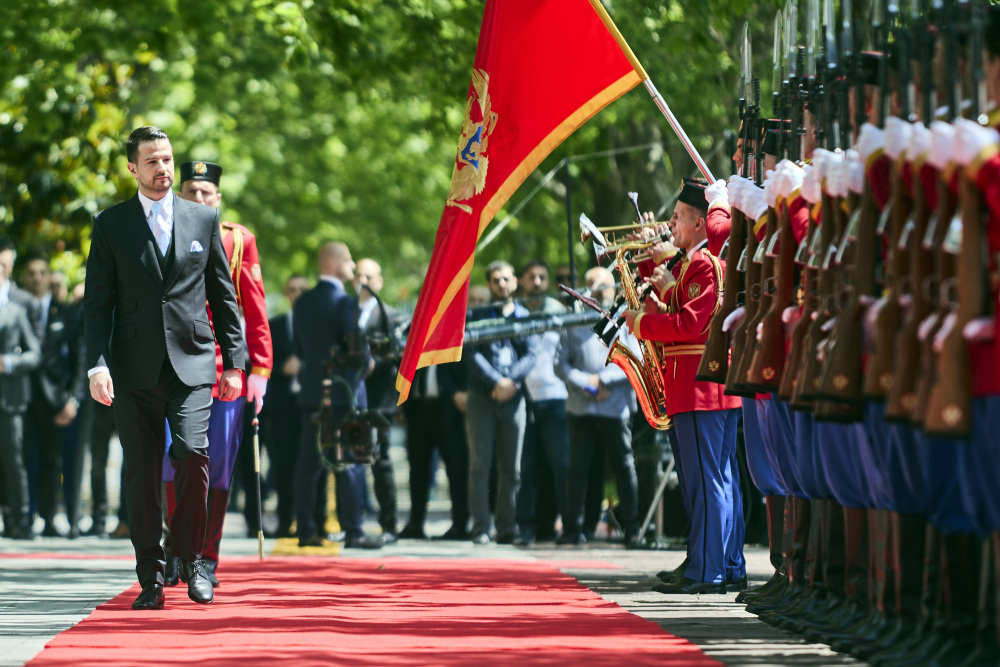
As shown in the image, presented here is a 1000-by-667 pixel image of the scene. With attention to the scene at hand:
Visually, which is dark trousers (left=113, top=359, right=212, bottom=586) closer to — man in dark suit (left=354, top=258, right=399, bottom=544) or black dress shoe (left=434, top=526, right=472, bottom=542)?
man in dark suit (left=354, top=258, right=399, bottom=544)

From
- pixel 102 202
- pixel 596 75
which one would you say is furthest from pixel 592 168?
pixel 596 75

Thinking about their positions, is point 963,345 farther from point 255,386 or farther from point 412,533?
point 412,533

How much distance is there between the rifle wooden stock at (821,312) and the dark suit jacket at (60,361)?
9037 mm

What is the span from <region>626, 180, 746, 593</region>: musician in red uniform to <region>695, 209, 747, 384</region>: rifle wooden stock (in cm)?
55

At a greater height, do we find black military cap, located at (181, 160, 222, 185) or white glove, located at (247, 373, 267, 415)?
black military cap, located at (181, 160, 222, 185)

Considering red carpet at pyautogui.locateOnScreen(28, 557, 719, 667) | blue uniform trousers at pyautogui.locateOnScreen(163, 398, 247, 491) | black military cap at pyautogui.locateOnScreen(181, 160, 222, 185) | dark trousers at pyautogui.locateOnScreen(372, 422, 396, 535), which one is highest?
black military cap at pyautogui.locateOnScreen(181, 160, 222, 185)

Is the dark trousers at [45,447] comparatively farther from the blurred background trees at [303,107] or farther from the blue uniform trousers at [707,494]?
the blue uniform trousers at [707,494]

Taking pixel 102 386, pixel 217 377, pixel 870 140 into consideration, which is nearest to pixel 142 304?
pixel 102 386

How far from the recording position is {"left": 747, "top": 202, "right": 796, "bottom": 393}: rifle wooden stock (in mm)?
6594

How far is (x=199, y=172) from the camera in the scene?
950 centimetres

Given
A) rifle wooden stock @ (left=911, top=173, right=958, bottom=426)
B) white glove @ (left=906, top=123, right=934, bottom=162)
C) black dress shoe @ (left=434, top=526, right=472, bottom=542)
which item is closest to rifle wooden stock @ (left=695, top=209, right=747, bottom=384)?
white glove @ (left=906, top=123, right=934, bottom=162)

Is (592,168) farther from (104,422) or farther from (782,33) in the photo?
(782,33)

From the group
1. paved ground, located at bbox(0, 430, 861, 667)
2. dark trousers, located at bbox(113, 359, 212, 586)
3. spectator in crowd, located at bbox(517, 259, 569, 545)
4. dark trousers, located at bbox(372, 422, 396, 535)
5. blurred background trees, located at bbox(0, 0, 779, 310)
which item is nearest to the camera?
paved ground, located at bbox(0, 430, 861, 667)

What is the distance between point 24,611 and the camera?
296 inches
